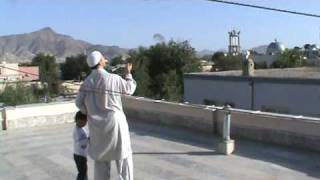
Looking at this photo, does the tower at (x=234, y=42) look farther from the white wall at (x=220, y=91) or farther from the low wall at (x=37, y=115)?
the low wall at (x=37, y=115)

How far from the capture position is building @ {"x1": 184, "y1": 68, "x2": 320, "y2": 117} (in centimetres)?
2253

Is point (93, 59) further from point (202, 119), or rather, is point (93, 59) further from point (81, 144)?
point (202, 119)

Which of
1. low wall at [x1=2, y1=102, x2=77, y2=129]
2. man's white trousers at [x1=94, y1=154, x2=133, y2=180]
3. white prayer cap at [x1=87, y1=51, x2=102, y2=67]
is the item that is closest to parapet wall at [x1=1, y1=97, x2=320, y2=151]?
low wall at [x1=2, y1=102, x2=77, y2=129]

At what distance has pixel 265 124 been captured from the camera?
8.84m

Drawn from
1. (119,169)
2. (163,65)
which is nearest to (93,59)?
(119,169)

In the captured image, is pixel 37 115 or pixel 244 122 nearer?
pixel 244 122

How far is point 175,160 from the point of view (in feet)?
25.8

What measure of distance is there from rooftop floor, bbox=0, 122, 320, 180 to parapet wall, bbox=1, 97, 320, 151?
0.22 metres

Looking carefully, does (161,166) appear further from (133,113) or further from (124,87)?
(133,113)

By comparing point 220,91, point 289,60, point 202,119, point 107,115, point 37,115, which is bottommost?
point 220,91

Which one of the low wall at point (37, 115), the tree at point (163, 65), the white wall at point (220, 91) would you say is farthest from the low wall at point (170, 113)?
the tree at point (163, 65)

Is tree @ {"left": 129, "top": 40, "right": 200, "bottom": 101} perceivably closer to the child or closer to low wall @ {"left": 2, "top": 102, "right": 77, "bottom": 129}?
low wall @ {"left": 2, "top": 102, "right": 77, "bottom": 129}

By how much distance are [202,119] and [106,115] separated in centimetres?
550

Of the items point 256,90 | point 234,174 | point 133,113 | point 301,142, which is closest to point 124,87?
point 234,174
